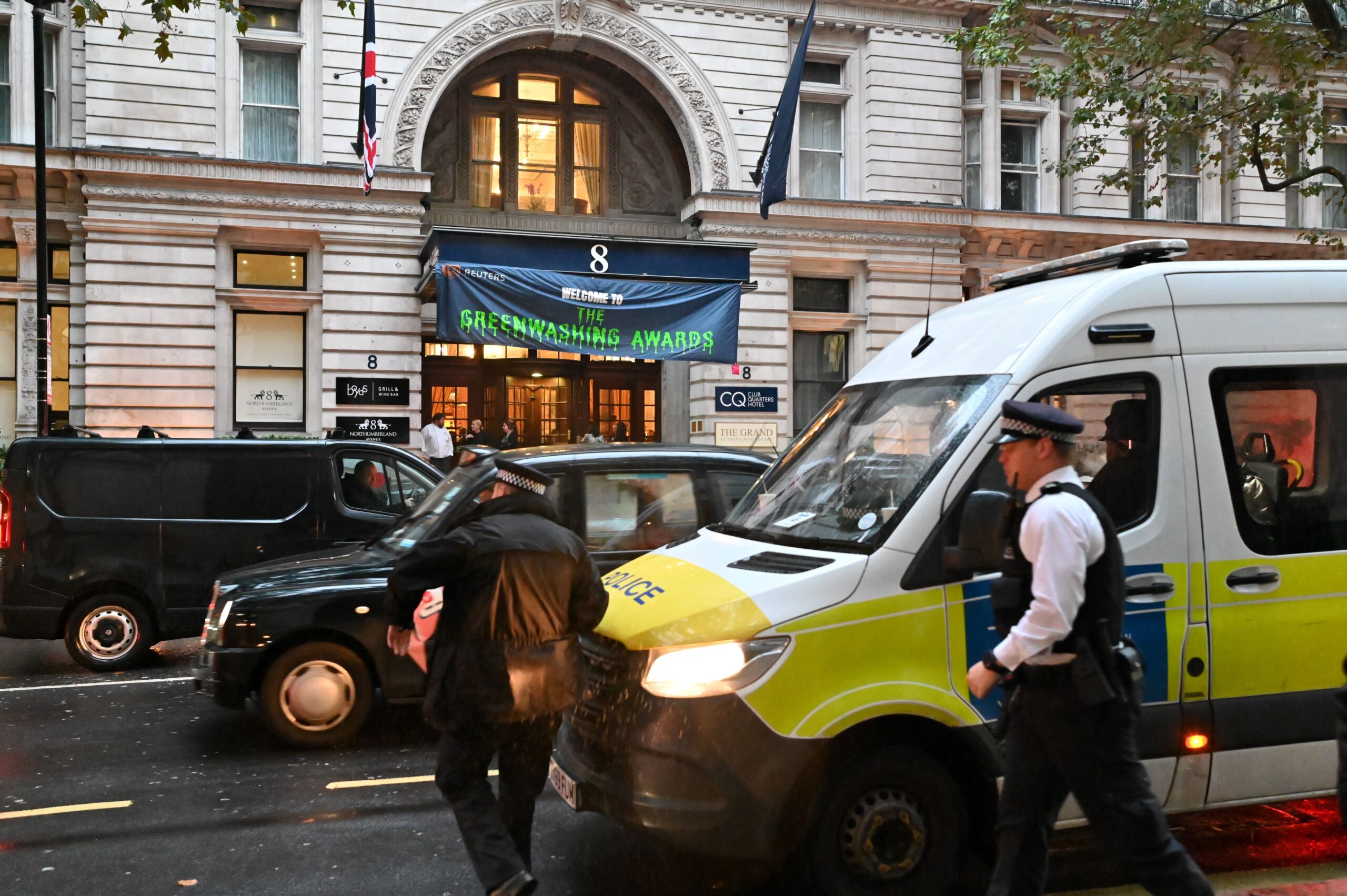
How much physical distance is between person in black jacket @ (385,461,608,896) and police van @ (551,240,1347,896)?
272mm

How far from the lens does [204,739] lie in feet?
23.5

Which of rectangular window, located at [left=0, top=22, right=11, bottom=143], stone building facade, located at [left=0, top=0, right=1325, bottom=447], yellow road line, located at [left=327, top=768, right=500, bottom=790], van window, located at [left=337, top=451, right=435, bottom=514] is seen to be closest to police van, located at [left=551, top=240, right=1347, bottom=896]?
yellow road line, located at [left=327, top=768, right=500, bottom=790]

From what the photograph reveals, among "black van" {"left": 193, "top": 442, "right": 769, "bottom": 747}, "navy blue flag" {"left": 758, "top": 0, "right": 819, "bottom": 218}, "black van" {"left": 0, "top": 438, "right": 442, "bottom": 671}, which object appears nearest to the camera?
"black van" {"left": 193, "top": 442, "right": 769, "bottom": 747}

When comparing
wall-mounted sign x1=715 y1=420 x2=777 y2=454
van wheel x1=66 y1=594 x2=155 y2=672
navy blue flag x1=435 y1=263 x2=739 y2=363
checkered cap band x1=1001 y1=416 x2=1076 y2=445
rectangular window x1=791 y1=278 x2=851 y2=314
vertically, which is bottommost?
van wheel x1=66 y1=594 x2=155 y2=672

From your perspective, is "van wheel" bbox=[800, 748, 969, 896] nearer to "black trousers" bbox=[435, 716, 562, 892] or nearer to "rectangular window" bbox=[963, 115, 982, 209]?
"black trousers" bbox=[435, 716, 562, 892]

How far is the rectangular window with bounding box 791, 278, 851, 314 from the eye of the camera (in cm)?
2291

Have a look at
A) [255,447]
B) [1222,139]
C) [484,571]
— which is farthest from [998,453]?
[1222,139]

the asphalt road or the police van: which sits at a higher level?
the police van

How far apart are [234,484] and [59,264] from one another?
12826mm

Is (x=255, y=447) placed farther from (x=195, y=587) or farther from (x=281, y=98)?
(x=281, y=98)

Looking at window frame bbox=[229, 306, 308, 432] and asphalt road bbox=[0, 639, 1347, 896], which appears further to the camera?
window frame bbox=[229, 306, 308, 432]

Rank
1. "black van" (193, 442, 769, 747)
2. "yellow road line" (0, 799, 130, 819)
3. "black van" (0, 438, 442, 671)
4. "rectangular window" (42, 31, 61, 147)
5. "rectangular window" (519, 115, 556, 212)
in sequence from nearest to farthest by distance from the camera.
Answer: "yellow road line" (0, 799, 130, 819)
"black van" (193, 442, 769, 747)
"black van" (0, 438, 442, 671)
"rectangular window" (42, 31, 61, 147)
"rectangular window" (519, 115, 556, 212)

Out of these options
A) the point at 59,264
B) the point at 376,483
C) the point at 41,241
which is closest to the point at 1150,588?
the point at 376,483

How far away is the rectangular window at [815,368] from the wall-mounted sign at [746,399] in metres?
1.13
